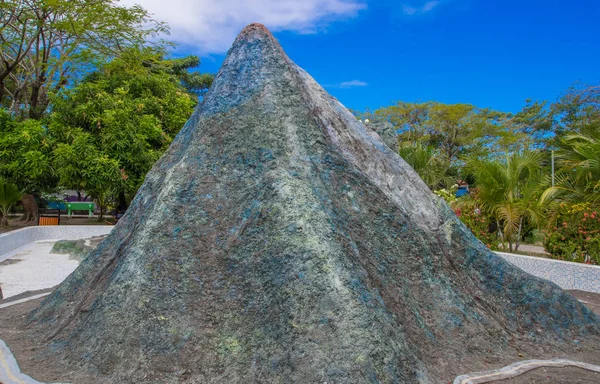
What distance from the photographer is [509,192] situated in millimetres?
11398

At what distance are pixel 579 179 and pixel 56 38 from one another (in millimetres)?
17788

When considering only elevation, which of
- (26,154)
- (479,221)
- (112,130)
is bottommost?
(479,221)

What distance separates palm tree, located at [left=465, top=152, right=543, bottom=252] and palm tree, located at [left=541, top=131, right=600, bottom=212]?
50 cm

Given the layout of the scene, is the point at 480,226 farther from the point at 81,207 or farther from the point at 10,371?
the point at 81,207

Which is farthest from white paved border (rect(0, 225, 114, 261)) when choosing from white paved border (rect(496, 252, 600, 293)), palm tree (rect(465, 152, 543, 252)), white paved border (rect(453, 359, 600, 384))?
white paved border (rect(453, 359, 600, 384))

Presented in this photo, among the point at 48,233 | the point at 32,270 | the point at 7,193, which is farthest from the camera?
the point at 48,233

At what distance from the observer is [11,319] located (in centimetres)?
515

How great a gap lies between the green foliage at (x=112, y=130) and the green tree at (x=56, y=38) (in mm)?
1380

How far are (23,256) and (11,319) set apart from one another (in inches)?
327

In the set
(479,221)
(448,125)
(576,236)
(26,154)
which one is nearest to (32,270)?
(26,154)

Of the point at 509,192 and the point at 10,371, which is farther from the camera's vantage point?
the point at 509,192

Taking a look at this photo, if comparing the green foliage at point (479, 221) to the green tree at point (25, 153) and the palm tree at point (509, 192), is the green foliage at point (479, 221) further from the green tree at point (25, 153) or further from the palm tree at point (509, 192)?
the green tree at point (25, 153)

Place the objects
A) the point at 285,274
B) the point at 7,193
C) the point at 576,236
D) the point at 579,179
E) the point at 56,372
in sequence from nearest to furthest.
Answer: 1. the point at 285,274
2. the point at 56,372
3. the point at 576,236
4. the point at 579,179
5. the point at 7,193

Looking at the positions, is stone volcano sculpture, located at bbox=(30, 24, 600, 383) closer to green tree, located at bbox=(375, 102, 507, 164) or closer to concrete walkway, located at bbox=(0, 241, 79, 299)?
concrete walkway, located at bbox=(0, 241, 79, 299)
